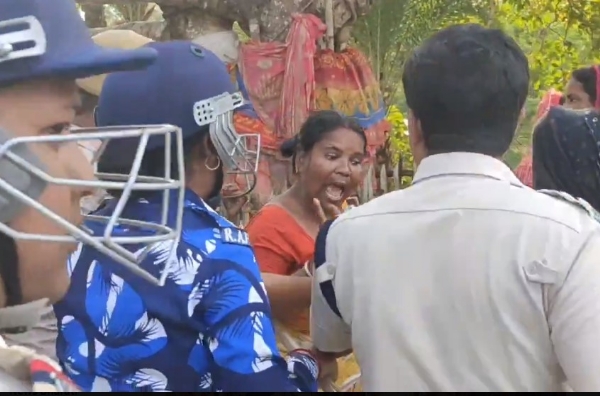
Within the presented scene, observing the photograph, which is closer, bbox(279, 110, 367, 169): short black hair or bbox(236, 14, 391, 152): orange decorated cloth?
bbox(279, 110, 367, 169): short black hair

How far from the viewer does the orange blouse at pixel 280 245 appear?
2.59 metres

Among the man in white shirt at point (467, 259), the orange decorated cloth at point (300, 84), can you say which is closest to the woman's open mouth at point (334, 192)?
the man in white shirt at point (467, 259)

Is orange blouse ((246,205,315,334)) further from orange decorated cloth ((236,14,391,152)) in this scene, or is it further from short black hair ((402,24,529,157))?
orange decorated cloth ((236,14,391,152))

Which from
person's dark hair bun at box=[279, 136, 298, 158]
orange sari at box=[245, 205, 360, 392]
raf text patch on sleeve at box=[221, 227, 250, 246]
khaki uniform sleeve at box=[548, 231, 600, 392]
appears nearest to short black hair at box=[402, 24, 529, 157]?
khaki uniform sleeve at box=[548, 231, 600, 392]

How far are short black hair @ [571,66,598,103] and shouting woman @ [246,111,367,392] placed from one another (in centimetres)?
122

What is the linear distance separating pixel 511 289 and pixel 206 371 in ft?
1.88

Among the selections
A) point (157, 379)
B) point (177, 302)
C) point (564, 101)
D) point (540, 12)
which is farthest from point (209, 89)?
point (540, 12)

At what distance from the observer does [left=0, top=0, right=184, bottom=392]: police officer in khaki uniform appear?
1.11 meters

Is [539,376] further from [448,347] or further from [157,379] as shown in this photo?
[157,379]

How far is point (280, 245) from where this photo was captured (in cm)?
260

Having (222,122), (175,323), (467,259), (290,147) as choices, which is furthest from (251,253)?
(290,147)

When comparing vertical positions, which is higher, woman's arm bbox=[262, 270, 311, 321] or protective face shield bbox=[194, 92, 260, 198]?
protective face shield bbox=[194, 92, 260, 198]

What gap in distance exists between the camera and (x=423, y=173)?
1683 mm

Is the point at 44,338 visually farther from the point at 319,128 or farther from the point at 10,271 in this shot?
the point at 319,128
